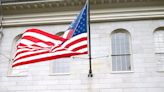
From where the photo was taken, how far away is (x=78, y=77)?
1372 centimetres

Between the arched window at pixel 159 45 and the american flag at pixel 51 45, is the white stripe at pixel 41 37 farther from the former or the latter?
the arched window at pixel 159 45

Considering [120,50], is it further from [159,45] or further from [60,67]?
[60,67]

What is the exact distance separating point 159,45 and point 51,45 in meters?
6.47

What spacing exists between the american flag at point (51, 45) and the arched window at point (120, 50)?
12.8 ft

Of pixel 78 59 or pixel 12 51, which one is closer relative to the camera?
pixel 78 59

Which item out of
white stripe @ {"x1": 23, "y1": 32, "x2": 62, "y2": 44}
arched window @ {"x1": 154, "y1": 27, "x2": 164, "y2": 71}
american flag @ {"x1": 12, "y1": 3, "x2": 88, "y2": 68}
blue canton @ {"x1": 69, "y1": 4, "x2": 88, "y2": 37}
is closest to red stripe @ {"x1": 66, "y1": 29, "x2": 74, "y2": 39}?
american flag @ {"x1": 12, "y1": 3, "x2": 88, "y2": 68}

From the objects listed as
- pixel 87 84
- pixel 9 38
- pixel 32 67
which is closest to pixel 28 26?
pixel 9 38

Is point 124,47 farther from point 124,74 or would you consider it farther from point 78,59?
point 78,59

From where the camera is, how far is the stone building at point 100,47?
1345cm

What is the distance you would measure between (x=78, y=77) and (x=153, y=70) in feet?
12.5

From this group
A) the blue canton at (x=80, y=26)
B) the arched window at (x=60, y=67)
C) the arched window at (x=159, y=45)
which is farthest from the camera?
the arched window at (x=60, y=67)

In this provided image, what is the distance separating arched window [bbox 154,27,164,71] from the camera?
13805 millimetres

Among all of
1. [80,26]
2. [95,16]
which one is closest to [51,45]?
[80,26]

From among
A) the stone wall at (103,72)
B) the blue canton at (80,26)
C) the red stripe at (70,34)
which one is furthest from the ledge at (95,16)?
the red stripe at (70,34)
